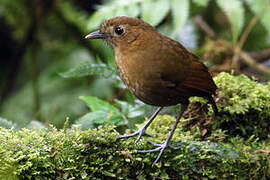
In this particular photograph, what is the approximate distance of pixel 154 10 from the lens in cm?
442

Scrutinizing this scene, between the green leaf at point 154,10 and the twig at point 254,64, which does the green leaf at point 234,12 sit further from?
the twig at point 254,64

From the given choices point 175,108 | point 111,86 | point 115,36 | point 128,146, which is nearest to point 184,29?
point 111,86

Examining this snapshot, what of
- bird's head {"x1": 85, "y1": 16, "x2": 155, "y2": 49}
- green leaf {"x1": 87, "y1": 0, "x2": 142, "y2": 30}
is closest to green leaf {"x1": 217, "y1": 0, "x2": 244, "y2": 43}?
green leaf {"x1": 87, "y1": 0, "x2": 142, "y2": 30}

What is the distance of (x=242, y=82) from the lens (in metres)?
3.06

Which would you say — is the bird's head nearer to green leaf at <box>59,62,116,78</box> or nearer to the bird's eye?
the bird's eye

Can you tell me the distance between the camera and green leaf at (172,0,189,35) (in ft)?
14.3

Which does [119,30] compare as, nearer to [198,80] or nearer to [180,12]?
[198,80]

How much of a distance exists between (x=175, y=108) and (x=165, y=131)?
47cm

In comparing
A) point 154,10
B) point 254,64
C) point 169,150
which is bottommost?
point 254,64

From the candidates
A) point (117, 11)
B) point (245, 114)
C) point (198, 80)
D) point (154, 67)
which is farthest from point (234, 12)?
point (154, 67)

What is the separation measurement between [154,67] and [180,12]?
2029mm

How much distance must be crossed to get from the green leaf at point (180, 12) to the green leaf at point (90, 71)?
1306mm

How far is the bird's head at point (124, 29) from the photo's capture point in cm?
276

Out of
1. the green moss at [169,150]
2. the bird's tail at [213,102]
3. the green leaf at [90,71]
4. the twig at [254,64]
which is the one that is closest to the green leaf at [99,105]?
the green leaf at [90,71]
